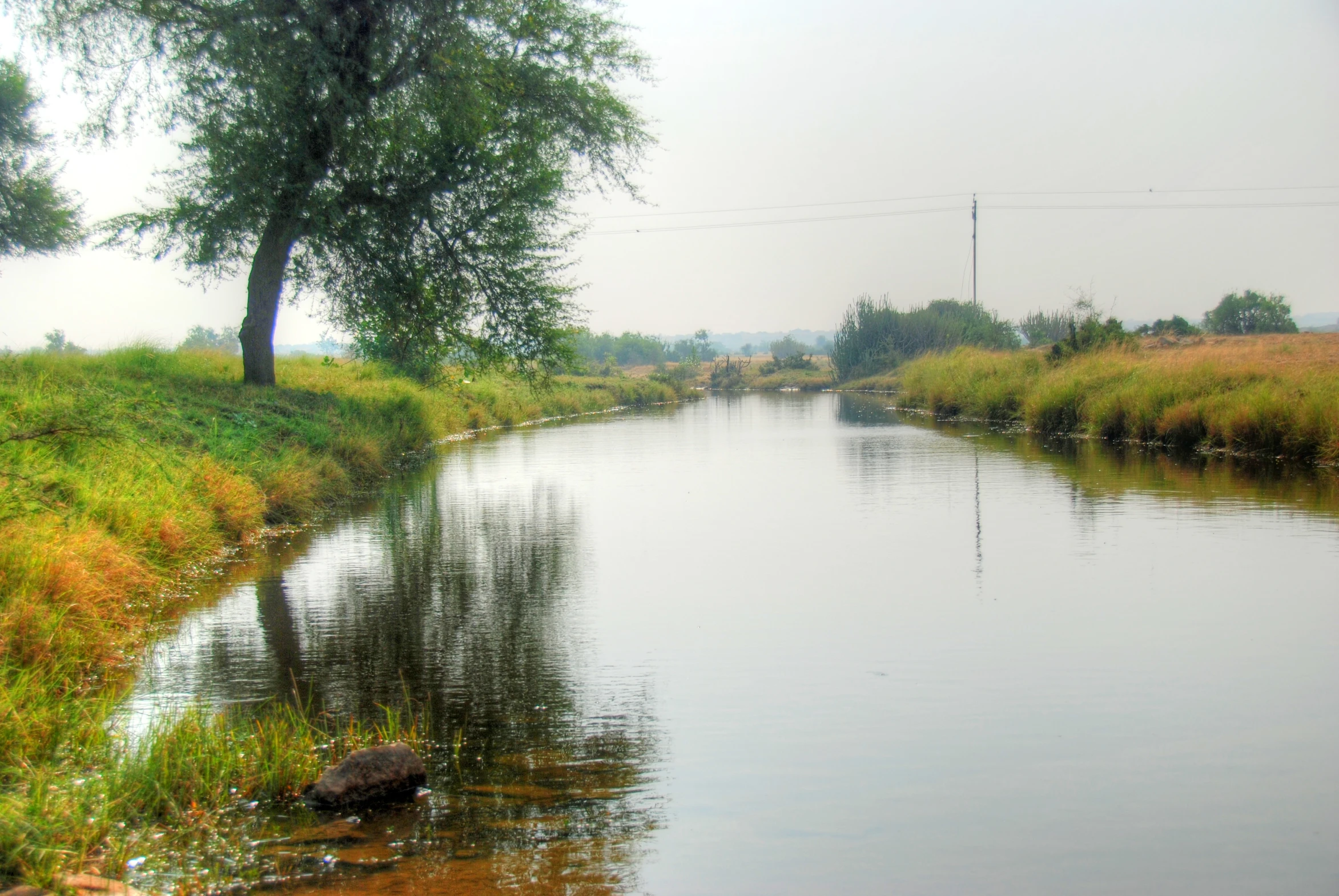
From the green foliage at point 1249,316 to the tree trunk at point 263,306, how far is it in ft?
162

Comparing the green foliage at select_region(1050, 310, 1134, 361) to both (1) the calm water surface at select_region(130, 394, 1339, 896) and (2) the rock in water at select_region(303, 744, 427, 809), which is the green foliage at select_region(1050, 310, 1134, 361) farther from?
(2) the rock in water at select_region(303, 744, 427, 809)

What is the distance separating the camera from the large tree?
61.7 ft

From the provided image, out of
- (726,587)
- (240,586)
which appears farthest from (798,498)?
(240,586)

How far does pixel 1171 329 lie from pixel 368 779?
176ft

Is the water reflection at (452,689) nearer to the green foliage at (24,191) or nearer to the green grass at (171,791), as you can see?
the green grass at (171,791)

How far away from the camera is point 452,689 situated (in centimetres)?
691

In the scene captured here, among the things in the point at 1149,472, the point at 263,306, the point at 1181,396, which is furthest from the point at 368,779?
the point at 1181,396

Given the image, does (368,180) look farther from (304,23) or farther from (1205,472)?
(1205,472)

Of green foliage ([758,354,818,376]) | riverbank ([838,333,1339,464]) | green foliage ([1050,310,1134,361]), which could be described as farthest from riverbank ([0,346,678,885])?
green foliage ([758,354,818,376])

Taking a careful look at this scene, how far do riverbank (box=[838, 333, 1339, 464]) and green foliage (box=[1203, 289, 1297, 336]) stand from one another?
21061mm

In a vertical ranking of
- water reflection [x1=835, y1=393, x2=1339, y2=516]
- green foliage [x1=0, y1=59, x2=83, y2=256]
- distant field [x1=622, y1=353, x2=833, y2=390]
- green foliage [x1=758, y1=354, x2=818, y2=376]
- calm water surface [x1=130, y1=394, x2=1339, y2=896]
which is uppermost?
green foliage [x1=0, y1=59, x2=83, y2=256]

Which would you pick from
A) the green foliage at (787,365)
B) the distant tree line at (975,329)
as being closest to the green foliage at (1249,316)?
the distant tree line at (975,329)

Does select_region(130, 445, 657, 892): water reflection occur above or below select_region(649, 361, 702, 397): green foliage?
below

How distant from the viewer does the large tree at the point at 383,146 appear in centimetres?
1881
